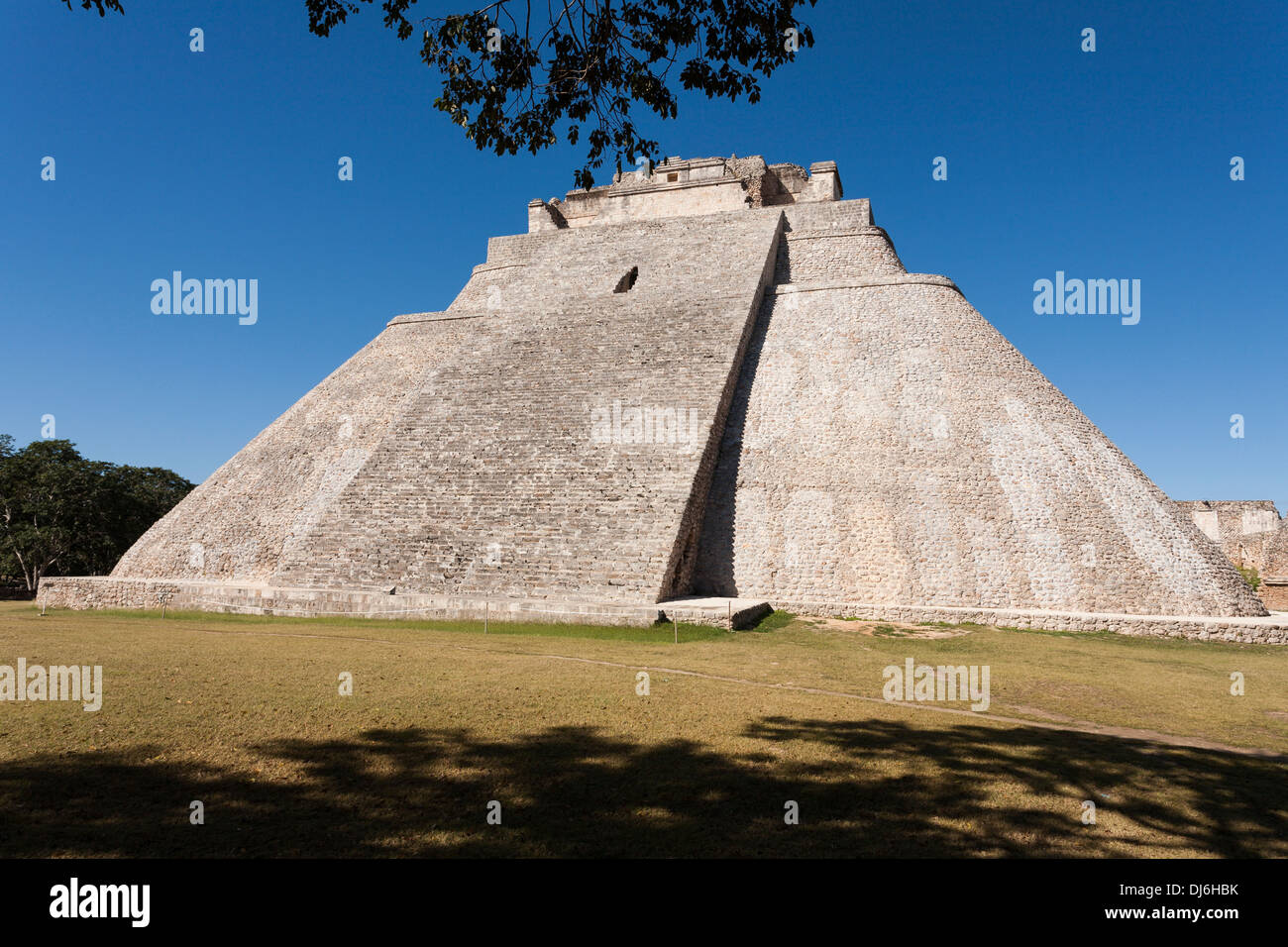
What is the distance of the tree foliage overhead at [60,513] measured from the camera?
25.2 metres

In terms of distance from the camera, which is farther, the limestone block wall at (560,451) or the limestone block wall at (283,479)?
the limestone block wall at (283,479)

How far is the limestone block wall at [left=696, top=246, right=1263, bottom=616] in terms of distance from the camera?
42.7 ft

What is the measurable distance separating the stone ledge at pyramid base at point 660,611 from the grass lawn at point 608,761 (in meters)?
2.87

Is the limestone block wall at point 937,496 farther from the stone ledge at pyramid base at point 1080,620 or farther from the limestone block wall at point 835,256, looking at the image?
the limestone block wall at point 835,256

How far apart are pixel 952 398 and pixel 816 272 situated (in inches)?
288

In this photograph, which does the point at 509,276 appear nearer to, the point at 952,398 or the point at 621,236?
the point at 621,236

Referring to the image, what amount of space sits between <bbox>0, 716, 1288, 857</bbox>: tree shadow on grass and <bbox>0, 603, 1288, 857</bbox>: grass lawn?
18mm

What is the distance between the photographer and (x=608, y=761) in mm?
4395

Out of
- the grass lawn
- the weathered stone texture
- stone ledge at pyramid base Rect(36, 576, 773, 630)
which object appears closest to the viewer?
the grass lawn

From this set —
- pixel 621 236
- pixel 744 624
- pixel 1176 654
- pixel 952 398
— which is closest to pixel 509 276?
pixel 621 236

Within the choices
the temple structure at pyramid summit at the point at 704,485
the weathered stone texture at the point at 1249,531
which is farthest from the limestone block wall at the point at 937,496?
the weathered stone texture at the point at 1249,531

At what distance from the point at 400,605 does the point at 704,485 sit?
6.29m

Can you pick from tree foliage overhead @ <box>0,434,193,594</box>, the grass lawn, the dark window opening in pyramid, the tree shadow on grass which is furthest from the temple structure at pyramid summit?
tree foliage overhead @ <box>0,434,193,594</box>

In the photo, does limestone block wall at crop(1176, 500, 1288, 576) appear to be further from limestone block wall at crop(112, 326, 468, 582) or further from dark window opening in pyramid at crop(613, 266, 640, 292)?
limestone block wall at crop(112, 326, 468, 582)
